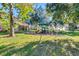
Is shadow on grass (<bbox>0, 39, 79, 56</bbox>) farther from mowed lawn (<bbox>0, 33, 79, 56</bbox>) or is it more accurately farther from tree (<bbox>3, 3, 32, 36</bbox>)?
tree (<bbox>3, 3, 32, 36</bbox>)

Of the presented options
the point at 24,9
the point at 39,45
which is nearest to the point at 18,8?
the point at 24,9

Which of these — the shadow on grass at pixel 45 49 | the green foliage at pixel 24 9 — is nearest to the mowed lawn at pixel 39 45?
the shadow on grass at pixel 45 49

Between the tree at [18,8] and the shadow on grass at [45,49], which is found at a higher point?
the tree at [18,8]

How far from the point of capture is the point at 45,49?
1.80m

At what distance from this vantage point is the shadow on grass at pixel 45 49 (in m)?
1.78

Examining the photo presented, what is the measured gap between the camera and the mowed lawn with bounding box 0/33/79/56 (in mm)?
1784

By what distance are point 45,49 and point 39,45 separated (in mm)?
64

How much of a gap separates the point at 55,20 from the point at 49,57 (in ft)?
1.10

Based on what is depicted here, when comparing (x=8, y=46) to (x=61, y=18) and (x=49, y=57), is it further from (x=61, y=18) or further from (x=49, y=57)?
(x=61, y=18)

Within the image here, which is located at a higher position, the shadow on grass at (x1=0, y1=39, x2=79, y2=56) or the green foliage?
the green foliage

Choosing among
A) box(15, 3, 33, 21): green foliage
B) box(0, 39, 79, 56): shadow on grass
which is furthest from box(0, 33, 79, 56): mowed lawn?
box(15, 3, 33, 21): green foliage

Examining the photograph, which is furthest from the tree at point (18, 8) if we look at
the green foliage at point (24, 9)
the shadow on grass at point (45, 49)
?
the shadow on grass at point (45, 49)

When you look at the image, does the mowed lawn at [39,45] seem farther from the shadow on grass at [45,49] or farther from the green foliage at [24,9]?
the green foliage at [24,9]

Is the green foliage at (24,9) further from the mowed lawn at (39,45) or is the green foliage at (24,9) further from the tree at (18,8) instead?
the mowed lawn at (39,45)
